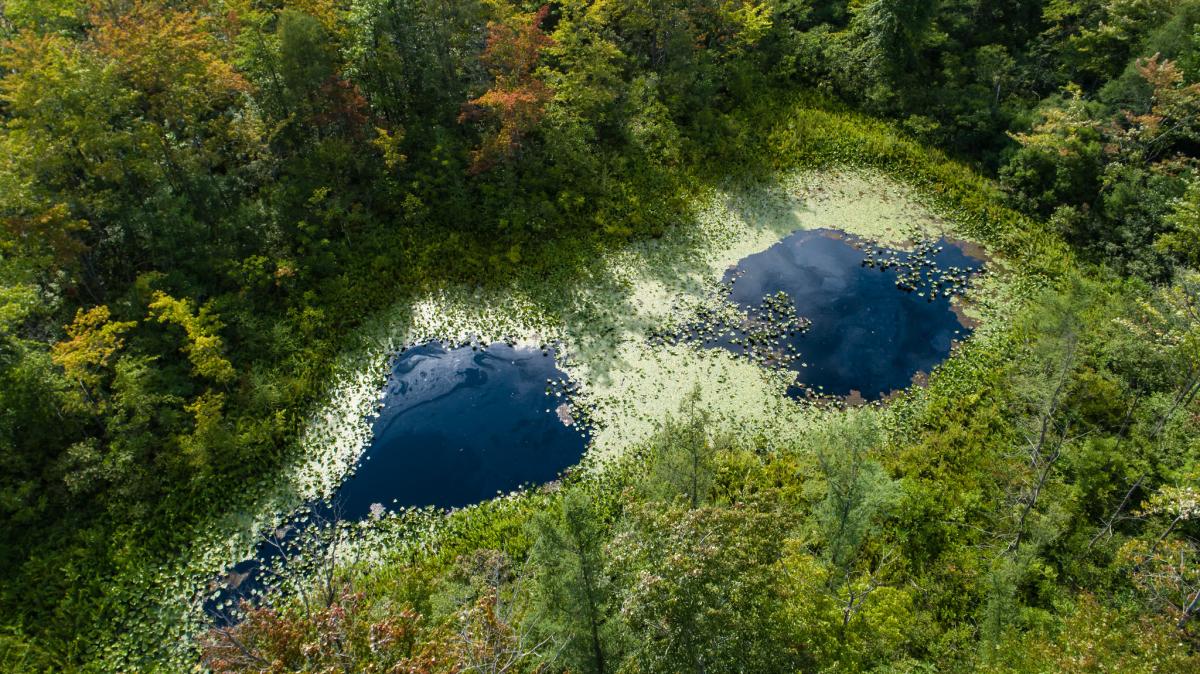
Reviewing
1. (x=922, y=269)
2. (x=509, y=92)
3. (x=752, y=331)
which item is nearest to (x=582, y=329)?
(x=752, y=331)

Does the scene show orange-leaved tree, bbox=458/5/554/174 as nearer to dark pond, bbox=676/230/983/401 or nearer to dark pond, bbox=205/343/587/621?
dark pond, bbox=205/343/587/621

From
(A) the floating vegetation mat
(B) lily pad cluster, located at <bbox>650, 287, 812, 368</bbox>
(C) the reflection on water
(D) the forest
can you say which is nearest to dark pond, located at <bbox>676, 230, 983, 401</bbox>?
(B) lily pad cluster, located at <bbox>650, 287, 812, 368</bbox>

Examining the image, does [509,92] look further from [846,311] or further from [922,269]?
[922,269]

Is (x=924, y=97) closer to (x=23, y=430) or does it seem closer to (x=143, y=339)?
(x=143, y=339)

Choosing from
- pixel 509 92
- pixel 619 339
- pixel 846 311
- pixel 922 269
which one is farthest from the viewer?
pixel 922 269

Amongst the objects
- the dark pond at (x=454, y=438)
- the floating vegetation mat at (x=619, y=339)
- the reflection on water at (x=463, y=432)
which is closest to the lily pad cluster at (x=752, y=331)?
the floating vegetation mat at (x=619, y=339)

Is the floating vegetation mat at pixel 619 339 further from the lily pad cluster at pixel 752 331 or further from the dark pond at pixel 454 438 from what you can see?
the dark pond at pixel 454 438
